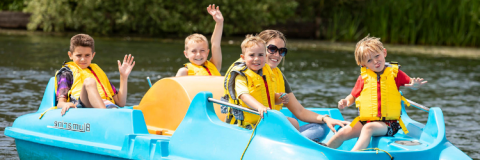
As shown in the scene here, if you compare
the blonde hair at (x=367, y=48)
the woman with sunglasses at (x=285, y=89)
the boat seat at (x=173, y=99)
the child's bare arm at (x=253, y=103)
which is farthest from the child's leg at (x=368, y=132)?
the boat seat at (x=173, y=99)

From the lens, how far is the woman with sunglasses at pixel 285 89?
13.2 ft

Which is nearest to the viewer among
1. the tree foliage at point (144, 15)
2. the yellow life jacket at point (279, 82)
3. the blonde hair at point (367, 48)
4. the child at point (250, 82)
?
the child at point (250, 82)

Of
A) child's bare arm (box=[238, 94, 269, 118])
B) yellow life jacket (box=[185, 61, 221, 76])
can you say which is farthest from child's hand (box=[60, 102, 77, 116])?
child's bare arm (box=[238, 94, 269, 118])

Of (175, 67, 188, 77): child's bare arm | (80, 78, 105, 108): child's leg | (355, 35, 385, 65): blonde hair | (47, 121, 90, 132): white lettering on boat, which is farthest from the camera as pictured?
(175, 67, 188, 77): child's bare arm

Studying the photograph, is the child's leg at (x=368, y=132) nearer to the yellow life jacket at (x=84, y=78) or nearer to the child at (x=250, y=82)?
the child at (x=250, y=82)

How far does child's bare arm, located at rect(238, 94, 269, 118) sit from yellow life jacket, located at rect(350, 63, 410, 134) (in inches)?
27.7

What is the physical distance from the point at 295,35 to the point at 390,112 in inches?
697

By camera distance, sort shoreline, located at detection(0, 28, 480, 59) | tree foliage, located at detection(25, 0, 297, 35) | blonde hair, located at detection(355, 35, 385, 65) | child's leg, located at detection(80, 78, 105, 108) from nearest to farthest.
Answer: blonde hair, located at detection(355, 35, 385, 65) < child's leg, located at detection(80, 78, 105, 108) < shoreline, located at detection(0, 28, 480, 59) < tree foliage, located at detection(25, 0, 297, 35)

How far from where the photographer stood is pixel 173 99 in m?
4.38

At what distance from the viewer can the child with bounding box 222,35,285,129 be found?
3660mm

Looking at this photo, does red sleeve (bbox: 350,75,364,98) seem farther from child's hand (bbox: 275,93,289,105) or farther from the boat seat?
the boat seat

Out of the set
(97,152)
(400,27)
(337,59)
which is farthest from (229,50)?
(97,152)

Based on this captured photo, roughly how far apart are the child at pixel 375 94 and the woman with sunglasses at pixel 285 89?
146 mm

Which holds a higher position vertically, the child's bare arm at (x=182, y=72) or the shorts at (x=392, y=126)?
the child's bare arm at (x=182, y=72)
